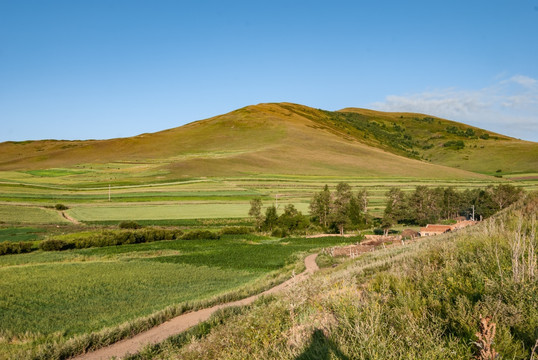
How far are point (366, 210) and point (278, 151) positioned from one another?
66501mm

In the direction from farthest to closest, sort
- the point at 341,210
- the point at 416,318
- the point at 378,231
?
1. the point at 378,231
2. the point at 341,210
3. the point at 416,318

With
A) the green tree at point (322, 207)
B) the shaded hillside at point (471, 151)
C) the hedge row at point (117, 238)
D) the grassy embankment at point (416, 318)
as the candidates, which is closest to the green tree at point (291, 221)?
the green tree at point (322, 207)

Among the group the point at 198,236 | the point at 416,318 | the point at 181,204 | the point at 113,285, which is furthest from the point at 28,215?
the point at 416,318

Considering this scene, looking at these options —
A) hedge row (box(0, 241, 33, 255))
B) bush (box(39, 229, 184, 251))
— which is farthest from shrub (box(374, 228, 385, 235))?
hedge row (box(0, 241, 33, 255))

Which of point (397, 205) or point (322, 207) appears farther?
point (397, 205)

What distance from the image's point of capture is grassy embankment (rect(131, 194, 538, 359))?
5730 mm

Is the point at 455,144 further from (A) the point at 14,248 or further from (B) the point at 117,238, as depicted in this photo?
(A) the point at 14,248

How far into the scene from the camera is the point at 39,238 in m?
45.6

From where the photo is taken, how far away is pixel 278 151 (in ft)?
449

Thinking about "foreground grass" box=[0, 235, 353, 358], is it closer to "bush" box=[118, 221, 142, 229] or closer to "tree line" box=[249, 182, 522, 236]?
"bush" box=[118, 221, 142, 229]

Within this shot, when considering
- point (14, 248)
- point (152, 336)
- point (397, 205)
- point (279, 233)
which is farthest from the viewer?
point (397, 205)

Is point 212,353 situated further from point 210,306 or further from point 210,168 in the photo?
point 210,168

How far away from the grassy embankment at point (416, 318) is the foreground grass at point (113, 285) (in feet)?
28.7

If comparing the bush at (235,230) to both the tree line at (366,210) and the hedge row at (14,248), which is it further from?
the hedge row at (14,248)
